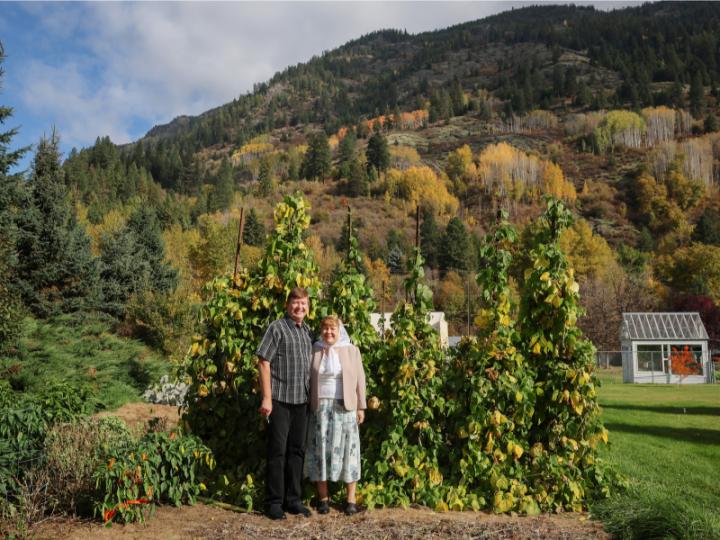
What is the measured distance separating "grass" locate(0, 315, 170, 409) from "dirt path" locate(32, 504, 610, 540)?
500cm

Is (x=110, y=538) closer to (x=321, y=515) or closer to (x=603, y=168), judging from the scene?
(x=321, y=515)

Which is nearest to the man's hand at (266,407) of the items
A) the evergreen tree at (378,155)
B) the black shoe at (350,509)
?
the black shoe at (350,509)

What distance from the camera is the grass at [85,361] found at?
9664mm

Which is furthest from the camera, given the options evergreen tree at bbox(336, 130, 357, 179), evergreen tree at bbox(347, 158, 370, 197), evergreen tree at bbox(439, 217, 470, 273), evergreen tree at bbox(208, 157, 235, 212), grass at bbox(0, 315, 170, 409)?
evergreen tree at bbox(336, 130, 357, 179)

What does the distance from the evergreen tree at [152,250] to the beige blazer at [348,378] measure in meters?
16.2

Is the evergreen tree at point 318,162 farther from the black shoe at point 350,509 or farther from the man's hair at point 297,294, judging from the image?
the black shoe at point 350,509

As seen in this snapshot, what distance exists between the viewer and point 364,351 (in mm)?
4832

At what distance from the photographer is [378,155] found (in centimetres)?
10294

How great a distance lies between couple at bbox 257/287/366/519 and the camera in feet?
13.6

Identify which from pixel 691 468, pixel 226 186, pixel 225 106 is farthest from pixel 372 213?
pixel 225 106

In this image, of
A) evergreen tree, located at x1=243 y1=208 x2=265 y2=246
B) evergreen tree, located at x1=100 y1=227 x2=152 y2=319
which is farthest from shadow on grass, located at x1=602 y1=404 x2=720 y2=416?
evergreen tree, located at x1=243 y1=208 x2=265 y2=246

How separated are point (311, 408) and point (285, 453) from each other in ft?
1.29

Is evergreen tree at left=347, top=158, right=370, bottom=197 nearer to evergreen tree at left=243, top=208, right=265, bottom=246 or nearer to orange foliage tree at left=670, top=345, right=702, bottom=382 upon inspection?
evergreen tree at left=243, top=208, right=265, bottom=246

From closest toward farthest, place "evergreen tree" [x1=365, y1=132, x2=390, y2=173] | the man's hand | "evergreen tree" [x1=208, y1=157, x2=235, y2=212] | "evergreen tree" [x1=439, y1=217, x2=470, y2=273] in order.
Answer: the man's hand → "evergreen tree" [x1=439, y1=217, x2=470, y2=273] → "evergreen tree" [x1=208, y1=157, x2=235, y2=212] → "evergreen tree" [x1=365, y1=132, x2=390, y2=173]
